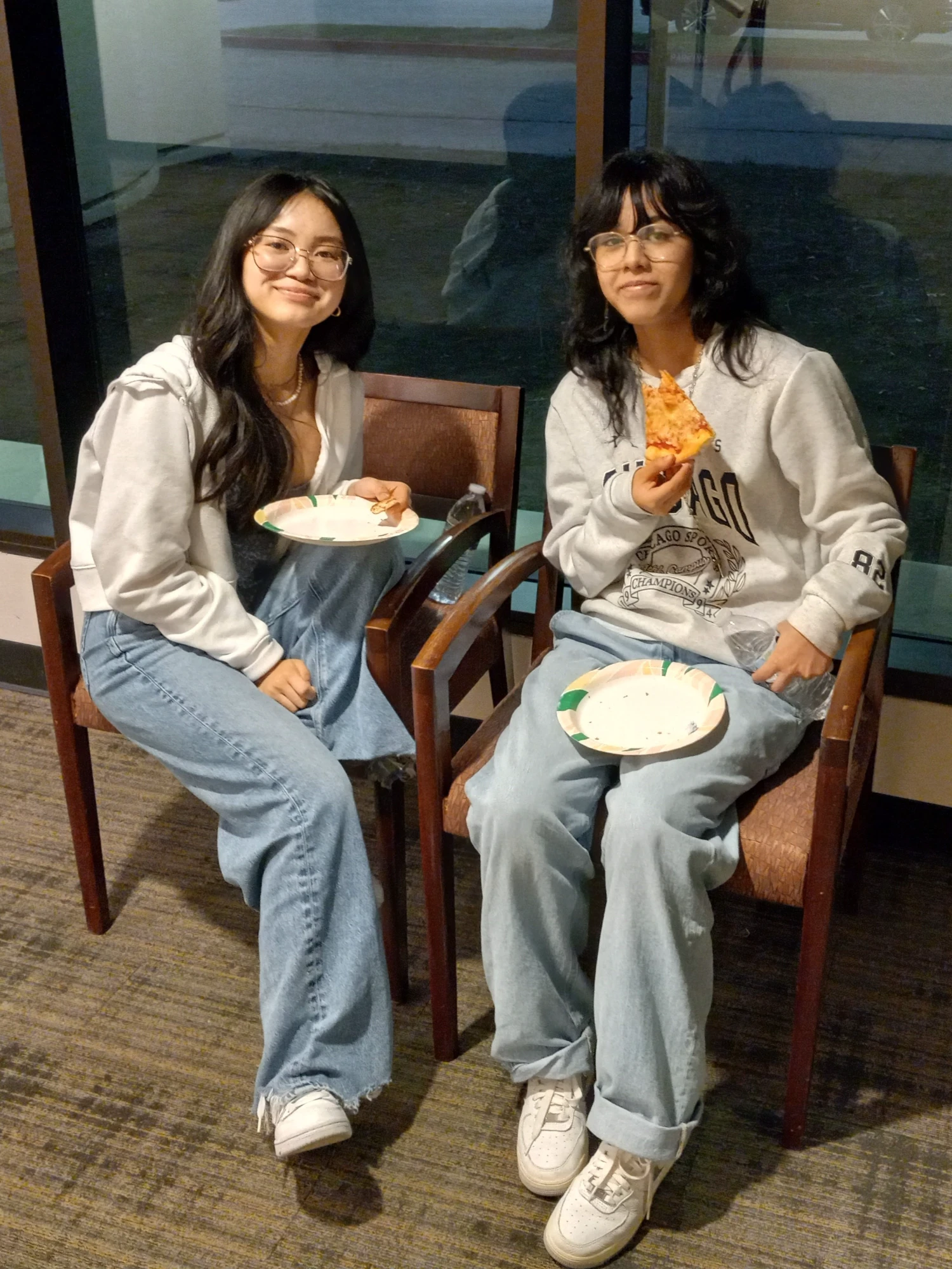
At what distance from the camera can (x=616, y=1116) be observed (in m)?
1.71

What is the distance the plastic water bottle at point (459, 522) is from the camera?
2287mm

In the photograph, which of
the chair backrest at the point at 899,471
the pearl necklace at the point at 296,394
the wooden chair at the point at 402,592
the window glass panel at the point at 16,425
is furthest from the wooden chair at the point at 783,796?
the window glass panel at the point at 16,425

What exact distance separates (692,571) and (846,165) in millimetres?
784

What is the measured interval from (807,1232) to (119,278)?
225cm

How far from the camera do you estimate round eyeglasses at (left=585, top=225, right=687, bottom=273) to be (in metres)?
1.86

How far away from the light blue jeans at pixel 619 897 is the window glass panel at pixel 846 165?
76cm

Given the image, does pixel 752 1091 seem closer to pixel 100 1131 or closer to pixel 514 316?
pixel 100 1131

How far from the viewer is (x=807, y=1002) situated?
1752mm

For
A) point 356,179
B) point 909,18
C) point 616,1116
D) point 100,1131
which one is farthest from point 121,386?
point 909,18

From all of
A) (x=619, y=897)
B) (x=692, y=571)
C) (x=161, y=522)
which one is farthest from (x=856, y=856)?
(x=161, y=522)

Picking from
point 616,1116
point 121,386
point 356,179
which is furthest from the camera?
point 356,179

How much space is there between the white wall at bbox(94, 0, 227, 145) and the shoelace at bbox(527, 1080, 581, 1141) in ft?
6.30

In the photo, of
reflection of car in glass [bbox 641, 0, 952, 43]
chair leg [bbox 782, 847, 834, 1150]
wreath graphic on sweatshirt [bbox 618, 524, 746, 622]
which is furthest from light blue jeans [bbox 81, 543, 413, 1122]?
reflection of car in glass [bbox 641, 0, 952, 43]

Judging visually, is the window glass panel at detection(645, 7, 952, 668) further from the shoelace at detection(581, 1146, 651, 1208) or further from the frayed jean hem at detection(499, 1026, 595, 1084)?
the shoelace at detection(581, 1146, 651, 1208)
